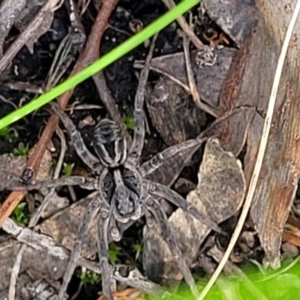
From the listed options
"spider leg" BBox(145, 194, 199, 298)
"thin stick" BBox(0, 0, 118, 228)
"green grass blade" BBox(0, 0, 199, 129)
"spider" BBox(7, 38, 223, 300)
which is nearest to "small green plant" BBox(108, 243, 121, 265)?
"spider" BBox(7, 38, 223, 300)

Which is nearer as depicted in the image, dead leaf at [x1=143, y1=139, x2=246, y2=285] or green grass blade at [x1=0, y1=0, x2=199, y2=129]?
green grass blade at [x1=0, y1=0, x2=199, y2=129]

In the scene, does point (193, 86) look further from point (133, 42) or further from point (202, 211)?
point (133, 42)

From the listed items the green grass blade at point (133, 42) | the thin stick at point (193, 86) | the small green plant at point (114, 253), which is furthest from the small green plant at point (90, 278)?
the green grass blade at point (133, 42)

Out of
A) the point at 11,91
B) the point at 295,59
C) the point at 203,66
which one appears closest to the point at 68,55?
the point at 11,91

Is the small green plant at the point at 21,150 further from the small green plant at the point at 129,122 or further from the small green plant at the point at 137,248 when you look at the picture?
the small green plant at the point at 137,248

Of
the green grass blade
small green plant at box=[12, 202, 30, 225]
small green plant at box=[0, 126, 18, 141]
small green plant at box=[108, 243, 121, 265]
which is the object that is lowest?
small green plant at box=[108, 243, 121, 265]

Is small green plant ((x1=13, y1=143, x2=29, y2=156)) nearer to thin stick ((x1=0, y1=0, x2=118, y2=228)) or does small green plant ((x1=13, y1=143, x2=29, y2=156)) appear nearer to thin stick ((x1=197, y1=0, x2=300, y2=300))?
thin stick ((x1=0, y1=0, x2=118, y2=228))

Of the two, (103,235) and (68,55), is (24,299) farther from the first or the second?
(68,55)

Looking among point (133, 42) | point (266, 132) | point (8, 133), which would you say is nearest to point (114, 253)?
point (8, 133)
